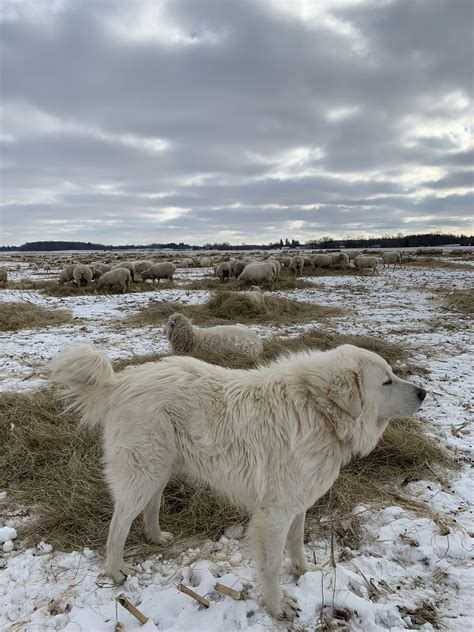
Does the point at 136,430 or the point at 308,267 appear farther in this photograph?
the point at 308,267

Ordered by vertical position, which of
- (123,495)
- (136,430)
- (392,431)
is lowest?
(392,431)

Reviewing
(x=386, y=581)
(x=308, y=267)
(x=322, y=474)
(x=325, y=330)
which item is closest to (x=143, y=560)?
(x=322, y=474)

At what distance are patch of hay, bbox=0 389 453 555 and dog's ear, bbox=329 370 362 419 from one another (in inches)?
58.1

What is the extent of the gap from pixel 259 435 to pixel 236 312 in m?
10.6

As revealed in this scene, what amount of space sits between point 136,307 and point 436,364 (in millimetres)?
11252

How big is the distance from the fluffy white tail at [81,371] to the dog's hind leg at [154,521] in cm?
91

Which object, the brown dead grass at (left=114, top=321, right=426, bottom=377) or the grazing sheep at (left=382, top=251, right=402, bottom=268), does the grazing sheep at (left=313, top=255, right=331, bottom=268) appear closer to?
the grazing sheep at (left=382, top=251, right=402, bottom=268)

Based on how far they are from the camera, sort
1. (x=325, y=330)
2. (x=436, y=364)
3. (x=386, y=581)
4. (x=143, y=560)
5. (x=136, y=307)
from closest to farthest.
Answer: (x=386, y=581)
(x=143, y=560)
(x=436, y=364)
(x=325, y=330)
(x=136, y=307)

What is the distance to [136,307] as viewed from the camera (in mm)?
15234

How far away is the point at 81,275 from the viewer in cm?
2169

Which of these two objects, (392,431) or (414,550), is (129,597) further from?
(392,431)

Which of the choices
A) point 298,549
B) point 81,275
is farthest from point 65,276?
point 298,549

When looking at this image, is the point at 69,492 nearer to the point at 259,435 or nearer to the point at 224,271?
the point at 259,435

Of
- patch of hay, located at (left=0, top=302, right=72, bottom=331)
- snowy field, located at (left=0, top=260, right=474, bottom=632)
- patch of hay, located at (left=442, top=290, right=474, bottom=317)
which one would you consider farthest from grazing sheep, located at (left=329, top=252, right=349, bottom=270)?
snowy field, located at (left=0, top=260, right=474, bottom=632)
